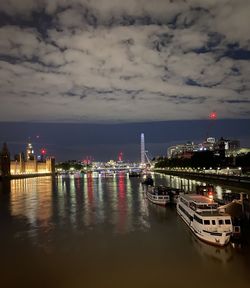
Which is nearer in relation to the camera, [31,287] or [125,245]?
[31,287]

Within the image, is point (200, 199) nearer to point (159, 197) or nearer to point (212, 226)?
point (212, 226)

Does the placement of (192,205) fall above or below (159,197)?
above

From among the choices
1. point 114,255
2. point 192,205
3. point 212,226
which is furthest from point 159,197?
point 114,255

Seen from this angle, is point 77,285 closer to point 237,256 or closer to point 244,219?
point 237,256

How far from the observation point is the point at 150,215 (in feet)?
155

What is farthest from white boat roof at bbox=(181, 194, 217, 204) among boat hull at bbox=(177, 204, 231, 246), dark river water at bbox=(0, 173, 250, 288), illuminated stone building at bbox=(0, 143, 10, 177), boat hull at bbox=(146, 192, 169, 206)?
illuminated stone building at bbox=(0, 143, 10, 177)

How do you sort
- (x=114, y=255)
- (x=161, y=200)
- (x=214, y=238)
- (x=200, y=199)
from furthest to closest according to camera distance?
(x=161, y=200), (x=200, y=199), (x=214, y=238), (x=114, y=255)

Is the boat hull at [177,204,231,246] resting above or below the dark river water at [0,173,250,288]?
above

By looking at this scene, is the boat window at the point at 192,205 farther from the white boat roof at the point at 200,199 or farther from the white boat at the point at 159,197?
the white boat at the point at 159,197

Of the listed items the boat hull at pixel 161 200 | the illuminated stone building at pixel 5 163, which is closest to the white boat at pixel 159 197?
the boat hull at pixel 161 200

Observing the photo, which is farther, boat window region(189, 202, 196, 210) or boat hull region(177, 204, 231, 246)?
boat window region(189, 202, 196, 210)

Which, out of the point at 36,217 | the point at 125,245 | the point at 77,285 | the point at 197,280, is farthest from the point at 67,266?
the point at 36,217

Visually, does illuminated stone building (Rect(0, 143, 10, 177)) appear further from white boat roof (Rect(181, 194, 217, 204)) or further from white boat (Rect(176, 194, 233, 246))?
white boat (Rect(176, 194, 233, 246))

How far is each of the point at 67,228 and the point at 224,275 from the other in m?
19.8
